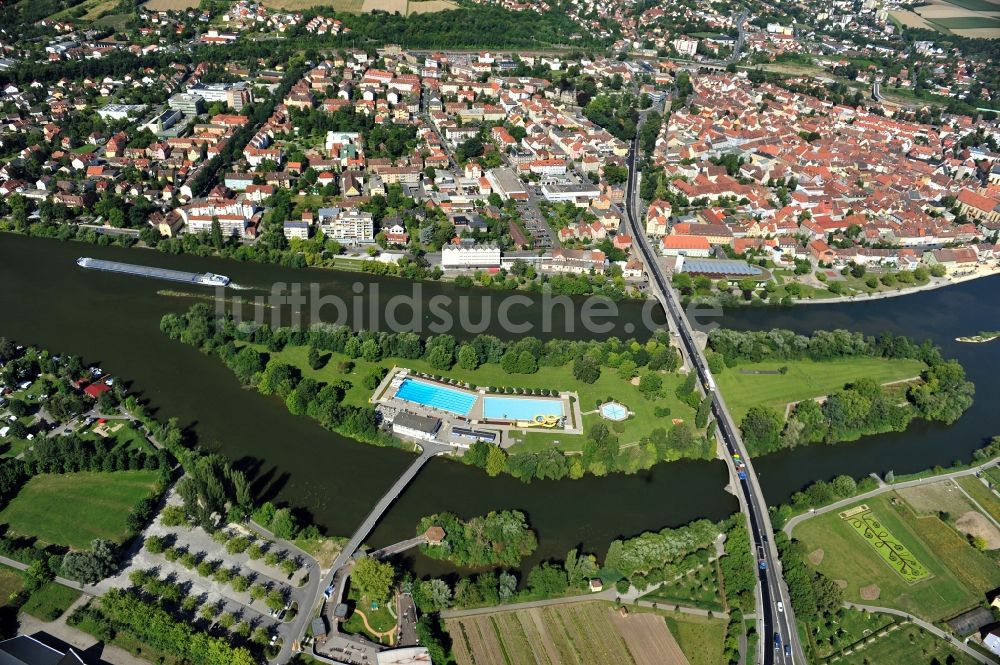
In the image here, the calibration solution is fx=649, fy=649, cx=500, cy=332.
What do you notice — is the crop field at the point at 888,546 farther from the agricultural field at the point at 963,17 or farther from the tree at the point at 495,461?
the agricultural field at the point at 963,17

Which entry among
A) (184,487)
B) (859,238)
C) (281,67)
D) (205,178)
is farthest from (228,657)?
(281,67)

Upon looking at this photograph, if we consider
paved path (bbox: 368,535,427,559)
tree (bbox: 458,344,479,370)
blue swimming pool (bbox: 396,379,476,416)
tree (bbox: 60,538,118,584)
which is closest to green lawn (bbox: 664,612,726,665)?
paved path (bbox: 368,535,427,559)

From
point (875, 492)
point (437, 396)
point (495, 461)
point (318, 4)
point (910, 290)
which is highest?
point (318, 4)

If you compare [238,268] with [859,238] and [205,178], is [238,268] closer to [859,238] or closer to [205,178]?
[205,178]

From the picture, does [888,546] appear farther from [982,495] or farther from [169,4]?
[169,4]

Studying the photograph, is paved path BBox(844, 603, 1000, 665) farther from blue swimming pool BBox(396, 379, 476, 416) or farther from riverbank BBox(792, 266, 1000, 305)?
riverbank BBox(792, 266, 1000, 305)

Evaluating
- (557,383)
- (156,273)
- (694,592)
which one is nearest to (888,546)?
(694,592)

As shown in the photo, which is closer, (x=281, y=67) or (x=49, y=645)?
(x=49, y=645)
